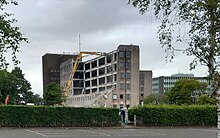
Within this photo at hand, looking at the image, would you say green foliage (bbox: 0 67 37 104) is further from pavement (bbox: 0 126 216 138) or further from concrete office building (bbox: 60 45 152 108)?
pavement (bbox: 0 126 216 138)

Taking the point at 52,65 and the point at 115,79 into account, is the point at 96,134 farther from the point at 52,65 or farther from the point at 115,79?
the point at 52,65

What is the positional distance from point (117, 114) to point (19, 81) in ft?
208

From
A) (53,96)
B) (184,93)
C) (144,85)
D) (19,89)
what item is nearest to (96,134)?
(184,93)

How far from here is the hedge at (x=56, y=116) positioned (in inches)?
1198

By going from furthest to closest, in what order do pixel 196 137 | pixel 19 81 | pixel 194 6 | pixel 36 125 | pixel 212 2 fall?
pixel 19 81 → pixel 36 125 → pixel 196 137 → pixel 194 6 → pixel 212 2

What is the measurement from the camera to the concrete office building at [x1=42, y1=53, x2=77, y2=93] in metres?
141

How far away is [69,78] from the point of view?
126875mm

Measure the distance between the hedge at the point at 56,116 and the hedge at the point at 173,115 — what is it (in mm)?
2293

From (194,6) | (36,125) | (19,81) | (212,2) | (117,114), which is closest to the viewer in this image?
(212,2)

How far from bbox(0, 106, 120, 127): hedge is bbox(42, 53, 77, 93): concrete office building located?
108 meters

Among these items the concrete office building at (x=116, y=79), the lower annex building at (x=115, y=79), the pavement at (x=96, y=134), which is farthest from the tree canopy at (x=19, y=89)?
the pavement at (x=96, y=134)

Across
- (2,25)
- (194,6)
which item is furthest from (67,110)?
(194,6)

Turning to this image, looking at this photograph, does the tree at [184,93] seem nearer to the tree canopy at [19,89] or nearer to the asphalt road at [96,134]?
the tree canopy at [19,89]

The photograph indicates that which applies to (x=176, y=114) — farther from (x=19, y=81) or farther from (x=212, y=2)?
(x=19, y=81)
